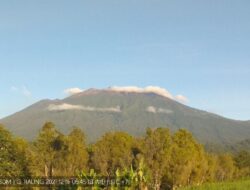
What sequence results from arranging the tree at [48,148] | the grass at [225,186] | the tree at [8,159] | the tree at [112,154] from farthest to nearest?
the tree at [112,154]
the tree at [48,148]
the tree at [8,159]
the grass at [225,186]

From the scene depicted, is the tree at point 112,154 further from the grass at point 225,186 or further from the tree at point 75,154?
the grass at point 225,186

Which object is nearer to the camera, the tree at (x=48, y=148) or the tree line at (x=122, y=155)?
the tree at (x=48, y=148)

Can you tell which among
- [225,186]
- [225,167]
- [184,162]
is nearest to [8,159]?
[225,186]

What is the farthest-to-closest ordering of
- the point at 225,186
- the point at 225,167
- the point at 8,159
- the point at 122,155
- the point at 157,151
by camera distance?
the point at 225,167, the point at 122,155, the point at 157,151, the point at 8,159, the point at 225,186

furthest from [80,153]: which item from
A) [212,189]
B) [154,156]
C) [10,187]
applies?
[212,189]

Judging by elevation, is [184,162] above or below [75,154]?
below

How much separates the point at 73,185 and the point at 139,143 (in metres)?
38.3

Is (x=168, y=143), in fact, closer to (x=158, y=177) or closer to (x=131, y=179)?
(x=158, y=177)

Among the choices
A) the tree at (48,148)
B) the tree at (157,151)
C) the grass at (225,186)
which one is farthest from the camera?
the tree at (157,151)

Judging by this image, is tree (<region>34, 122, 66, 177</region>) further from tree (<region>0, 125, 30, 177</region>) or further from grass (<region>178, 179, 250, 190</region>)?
grass (<region>178, 179, 250, 190</region>)

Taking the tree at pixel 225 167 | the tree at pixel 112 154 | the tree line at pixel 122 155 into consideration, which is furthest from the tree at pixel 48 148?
the tree at pixel 225 167

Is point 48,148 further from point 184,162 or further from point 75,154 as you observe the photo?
point 184,162

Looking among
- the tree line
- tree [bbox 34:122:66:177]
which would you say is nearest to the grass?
the tree line

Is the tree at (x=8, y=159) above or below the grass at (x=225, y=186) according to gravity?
above
